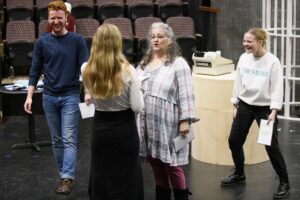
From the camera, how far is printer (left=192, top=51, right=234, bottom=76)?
223 inches

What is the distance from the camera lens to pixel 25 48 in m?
8.75

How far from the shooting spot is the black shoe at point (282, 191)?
4.82m

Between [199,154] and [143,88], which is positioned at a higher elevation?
[143,88]

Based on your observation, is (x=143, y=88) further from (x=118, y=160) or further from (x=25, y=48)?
(x=25, y=48)

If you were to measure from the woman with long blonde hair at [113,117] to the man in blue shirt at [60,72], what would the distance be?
3.25ft

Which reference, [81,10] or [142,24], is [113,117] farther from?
[81,10]

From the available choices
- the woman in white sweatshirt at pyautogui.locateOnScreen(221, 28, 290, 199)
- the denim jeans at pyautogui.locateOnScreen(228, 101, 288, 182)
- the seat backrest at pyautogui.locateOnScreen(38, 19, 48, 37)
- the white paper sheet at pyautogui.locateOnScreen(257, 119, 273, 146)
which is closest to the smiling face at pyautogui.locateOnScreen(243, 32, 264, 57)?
the woman in white sweatshirt at pyautogui.locateOnScreen(221, 28, 290, 199)

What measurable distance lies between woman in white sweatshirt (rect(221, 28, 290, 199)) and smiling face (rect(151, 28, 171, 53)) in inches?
34.3

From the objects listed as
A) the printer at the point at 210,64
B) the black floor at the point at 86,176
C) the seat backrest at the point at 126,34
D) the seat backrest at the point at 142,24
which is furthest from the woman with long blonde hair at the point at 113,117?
the seat backrest at the point at 142,24

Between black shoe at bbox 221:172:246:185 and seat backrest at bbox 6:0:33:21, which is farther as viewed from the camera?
seat backrest at bbox 6:0:33:21

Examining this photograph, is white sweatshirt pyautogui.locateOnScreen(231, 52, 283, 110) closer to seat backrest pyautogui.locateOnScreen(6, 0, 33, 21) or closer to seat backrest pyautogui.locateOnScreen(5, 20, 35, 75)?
seat backrest pyautogui.locateOnScreen(5, 20, 35, 75)

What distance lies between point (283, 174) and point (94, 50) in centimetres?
202

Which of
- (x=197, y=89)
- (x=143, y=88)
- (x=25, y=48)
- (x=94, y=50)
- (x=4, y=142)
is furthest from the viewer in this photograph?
(x=25, y=48)

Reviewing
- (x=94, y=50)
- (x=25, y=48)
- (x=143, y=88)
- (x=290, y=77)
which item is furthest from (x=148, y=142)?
(x=25, y=48)
